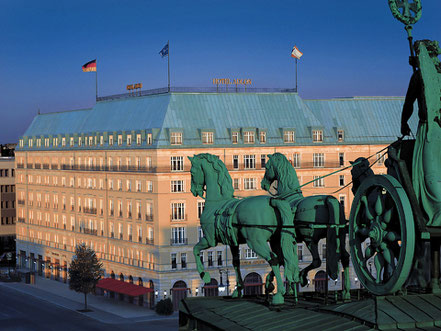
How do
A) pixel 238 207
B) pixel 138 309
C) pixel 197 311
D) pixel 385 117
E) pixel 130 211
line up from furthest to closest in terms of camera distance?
pixel 385 117 < pixel 130 211 < pixel 138 309 < pixel 238 207 < pixel 197 311

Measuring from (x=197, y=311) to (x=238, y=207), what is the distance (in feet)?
19.0

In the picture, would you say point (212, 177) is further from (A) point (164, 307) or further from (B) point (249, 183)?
(B) point (249, 183)

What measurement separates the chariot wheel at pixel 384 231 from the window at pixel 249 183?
95.3 m

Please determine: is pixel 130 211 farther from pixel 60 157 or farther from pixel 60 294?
pixel 60 157

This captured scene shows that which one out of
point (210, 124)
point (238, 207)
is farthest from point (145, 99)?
point (238, 207)

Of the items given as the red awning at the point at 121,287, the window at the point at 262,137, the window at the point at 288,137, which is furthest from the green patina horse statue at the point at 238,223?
the window at the point at 288,137

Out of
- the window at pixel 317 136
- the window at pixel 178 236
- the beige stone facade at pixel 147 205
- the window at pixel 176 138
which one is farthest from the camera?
the window at pixel 317 136

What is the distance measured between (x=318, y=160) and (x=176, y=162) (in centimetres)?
1945

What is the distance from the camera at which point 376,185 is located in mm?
41969

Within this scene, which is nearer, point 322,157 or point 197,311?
point 197,311

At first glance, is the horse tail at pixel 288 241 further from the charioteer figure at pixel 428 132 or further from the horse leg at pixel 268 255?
the charioteer figure at pixel 428 132

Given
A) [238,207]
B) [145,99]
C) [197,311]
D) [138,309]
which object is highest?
[145,99]

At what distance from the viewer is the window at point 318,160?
471ft

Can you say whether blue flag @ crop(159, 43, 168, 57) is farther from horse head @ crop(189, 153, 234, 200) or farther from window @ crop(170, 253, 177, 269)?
horse head @ crop(189, 153, 234, 200)
